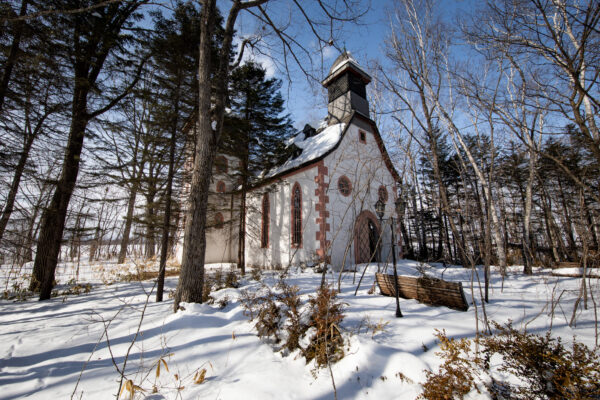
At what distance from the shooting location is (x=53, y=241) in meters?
6.41

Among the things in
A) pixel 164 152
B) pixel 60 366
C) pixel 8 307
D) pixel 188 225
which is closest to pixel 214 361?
pixel 60 366

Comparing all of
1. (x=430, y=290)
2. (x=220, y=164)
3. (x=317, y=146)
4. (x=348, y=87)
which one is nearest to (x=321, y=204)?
(x=317, y=146)

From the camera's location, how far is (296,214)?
12.0 m

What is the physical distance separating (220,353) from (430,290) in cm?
393

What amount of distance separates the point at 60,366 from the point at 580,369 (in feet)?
17.6

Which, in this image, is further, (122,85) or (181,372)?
(122,85)

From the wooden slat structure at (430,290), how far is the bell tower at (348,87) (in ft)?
32.5

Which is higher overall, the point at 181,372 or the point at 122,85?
the point at 122,85

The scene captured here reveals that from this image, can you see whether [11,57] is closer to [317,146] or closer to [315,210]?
[315,210]

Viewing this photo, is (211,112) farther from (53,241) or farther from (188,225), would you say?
(53,241)

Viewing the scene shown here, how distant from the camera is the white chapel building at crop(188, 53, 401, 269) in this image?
10.6m

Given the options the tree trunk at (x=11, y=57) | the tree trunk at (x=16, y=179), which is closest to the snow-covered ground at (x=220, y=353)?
the tree trunk at (x=16, y=179)

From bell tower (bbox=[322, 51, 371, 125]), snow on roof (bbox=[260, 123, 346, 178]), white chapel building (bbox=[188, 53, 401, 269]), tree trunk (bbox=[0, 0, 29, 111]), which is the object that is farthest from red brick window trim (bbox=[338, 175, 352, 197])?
tree trunk (bbox=[0, 0, 29, 111])

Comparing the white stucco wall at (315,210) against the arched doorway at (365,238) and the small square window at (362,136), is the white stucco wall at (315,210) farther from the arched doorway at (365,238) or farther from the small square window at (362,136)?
the arched doorway at (365,238)
